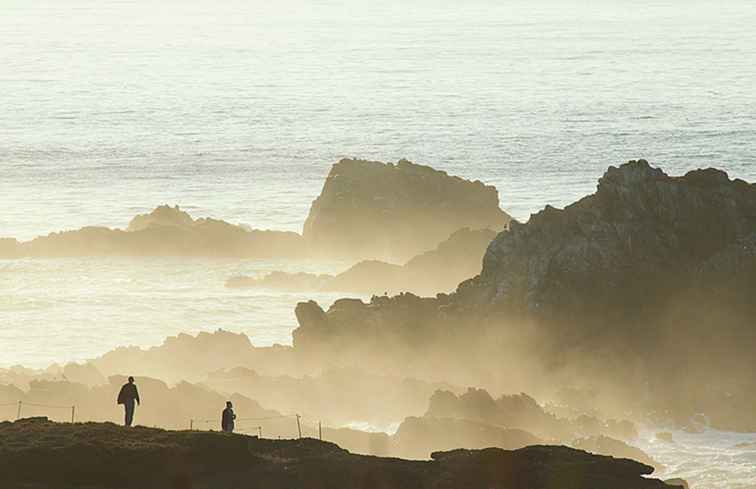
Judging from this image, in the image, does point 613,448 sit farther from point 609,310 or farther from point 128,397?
point 128,397

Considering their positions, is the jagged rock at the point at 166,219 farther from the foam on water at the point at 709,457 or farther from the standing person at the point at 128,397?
the standing person at the point at 128,397

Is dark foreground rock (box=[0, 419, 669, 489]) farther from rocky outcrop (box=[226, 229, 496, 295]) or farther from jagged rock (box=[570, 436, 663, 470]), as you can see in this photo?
rocky outcrop (box=[226, 229, 496, 295])

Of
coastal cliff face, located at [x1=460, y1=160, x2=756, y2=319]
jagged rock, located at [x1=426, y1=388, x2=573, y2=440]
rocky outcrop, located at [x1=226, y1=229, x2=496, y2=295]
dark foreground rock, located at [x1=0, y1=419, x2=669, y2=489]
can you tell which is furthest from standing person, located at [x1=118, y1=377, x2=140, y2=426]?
rocky outcrop, located at [x1=226, y1=229, x2=496, y2=295]

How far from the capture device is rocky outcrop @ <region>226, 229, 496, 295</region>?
85.9 m

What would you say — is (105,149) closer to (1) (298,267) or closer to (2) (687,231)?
(1) (298,267)

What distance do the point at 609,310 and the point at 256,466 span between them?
82.0ft

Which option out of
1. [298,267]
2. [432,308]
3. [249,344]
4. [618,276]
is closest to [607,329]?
[618,276]

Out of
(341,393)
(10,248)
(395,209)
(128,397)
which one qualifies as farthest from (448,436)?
(10,248)

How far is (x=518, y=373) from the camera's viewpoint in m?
68.6

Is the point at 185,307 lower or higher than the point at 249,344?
higher

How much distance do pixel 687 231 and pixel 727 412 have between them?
9.05 m

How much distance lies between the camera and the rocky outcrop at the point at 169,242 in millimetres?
109375

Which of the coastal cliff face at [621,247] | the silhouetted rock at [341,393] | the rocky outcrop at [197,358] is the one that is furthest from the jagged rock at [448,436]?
the rocky outcrop at [197,358]

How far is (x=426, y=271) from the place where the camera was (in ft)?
286
